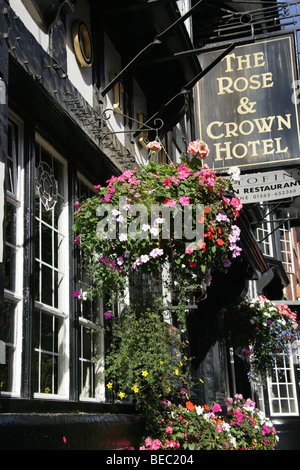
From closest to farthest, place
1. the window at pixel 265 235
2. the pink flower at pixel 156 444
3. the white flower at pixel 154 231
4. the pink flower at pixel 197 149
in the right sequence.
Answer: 1. the white flower at pixel 154 231
2. the pink flower at pixel 156 444
3. the pink flower at pixel 197 149
4. the window at pixel 265 235

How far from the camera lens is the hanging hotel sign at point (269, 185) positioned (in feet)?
30.6

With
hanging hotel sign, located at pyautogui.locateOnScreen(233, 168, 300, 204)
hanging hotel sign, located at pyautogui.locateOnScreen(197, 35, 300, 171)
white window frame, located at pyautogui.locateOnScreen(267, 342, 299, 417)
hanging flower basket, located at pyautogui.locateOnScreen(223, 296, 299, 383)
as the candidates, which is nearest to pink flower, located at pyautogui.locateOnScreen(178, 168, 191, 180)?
hanging hotel sign, located at pyautogui.locateOnScreen(233, 168, 300, 204)

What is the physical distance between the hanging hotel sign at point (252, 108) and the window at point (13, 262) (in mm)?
4764

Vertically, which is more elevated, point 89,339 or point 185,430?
point 89,339

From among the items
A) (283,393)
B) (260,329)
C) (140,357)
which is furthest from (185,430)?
(283,393)

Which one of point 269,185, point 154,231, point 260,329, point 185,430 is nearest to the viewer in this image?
point 154,231

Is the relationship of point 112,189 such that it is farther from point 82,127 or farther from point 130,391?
point 130,391

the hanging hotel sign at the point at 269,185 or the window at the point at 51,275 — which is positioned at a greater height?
the hanging hotel sign at the point at 269,185

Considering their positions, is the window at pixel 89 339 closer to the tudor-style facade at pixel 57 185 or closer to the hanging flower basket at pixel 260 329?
the tudor-style facade at pixel 57 185

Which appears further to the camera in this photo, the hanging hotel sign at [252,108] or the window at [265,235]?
the window at [265,235]

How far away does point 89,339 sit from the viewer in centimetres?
638

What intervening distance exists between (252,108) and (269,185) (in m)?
1.24

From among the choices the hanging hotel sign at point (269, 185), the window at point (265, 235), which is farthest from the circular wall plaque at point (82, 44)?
the window at point (265, 235)

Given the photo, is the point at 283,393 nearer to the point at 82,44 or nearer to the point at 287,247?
the point at 287,247
